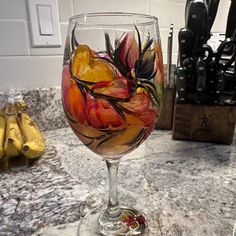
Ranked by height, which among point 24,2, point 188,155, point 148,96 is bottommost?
point 188,155

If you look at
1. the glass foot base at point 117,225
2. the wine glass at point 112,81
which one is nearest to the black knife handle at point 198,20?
the wine glass at point 112,81

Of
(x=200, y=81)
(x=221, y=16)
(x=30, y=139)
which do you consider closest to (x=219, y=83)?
(x=200, y=81)

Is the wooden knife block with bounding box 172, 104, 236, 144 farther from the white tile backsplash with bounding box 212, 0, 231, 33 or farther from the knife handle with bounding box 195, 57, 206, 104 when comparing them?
the white tile backsplash with bounding box 212, 0, 231, 33

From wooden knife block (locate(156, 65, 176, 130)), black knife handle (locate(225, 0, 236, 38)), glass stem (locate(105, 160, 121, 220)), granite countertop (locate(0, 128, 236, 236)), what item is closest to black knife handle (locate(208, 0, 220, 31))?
black knife handle (locate(225, 0, 236, 38))

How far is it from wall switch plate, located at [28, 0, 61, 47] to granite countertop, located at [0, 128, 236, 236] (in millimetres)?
254

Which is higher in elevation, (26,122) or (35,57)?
(35,57)

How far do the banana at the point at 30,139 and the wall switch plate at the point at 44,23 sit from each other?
183 millimetres

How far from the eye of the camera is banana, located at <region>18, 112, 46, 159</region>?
0.47 metres

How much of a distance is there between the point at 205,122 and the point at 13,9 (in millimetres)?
495

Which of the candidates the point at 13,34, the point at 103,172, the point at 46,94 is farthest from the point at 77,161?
the point at 13,34

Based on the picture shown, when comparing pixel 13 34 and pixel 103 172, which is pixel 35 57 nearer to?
pixel 13 34

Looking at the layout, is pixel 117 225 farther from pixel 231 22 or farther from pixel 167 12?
pixel 167 12

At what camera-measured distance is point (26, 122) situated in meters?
0.54

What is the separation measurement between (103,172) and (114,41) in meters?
0.28
